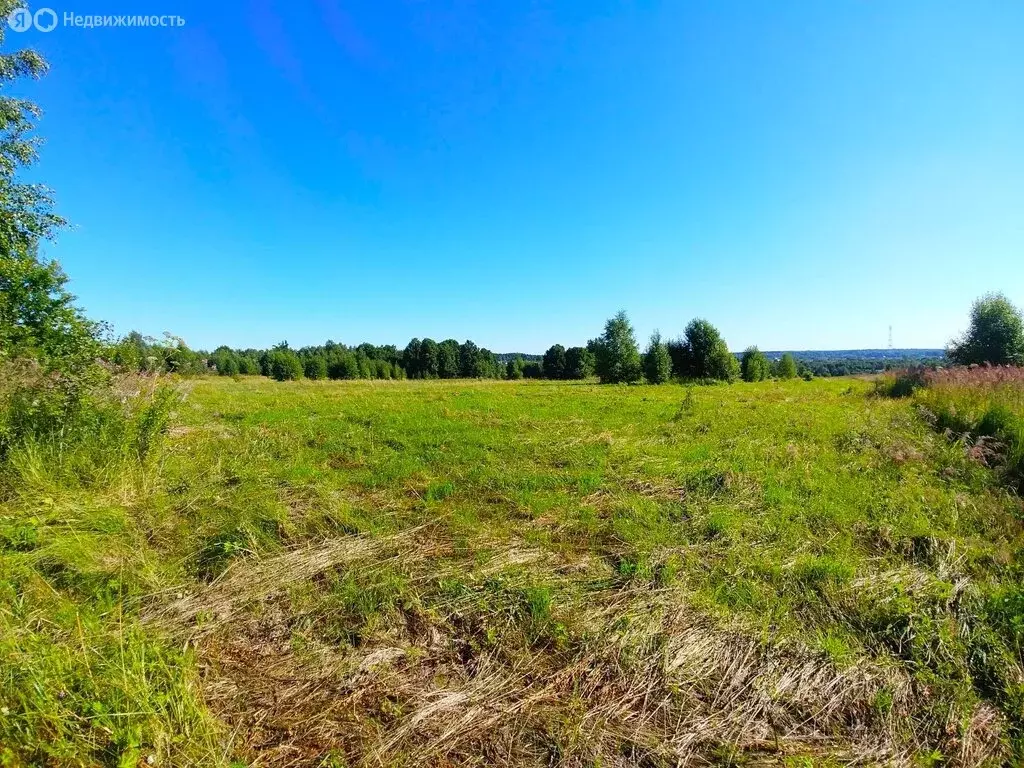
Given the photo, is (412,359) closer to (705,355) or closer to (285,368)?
(285,368)

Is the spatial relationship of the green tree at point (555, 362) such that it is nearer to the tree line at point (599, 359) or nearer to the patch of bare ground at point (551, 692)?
the tree line at point (599, 359)

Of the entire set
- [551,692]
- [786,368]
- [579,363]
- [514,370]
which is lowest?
[551,692]

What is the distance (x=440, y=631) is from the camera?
3281 millimetres

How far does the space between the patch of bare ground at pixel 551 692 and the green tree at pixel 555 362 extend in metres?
77.7

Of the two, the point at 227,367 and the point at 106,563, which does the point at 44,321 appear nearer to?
the point at 106,563

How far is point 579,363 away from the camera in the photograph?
75750 mm

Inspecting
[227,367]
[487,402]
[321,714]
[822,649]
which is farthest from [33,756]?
[227,367]

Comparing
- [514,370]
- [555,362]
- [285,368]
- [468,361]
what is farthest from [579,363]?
[285,368]

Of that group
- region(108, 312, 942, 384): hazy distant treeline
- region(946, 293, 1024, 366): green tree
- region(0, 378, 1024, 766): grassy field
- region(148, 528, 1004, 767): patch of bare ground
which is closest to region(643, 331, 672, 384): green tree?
region(108, 312, 942, 384): hazy distant treeline

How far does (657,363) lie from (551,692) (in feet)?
125

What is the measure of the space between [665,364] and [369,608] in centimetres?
3777

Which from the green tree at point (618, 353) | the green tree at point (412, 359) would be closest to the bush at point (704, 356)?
the green tree at point (618, 353)

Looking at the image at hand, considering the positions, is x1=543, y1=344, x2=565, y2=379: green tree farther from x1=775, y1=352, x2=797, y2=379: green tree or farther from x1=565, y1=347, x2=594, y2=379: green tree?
x1=775, y1=352, x2=797, y2=379: green tree

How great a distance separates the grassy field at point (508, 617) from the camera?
7.80 feet
